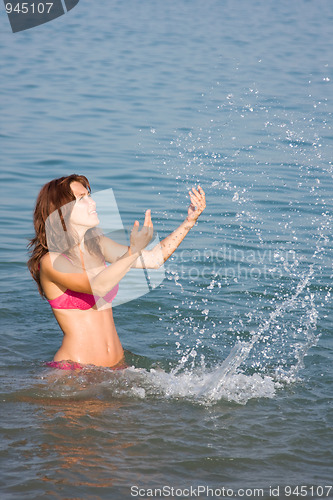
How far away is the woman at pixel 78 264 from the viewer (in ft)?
15.6

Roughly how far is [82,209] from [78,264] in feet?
1.33

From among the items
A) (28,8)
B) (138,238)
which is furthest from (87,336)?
(28,8)

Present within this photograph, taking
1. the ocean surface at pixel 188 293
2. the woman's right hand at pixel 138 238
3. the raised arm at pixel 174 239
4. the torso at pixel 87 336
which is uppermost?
the woman's right hand at pixel 138 238

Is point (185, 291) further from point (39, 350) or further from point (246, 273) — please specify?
point (39, 350)

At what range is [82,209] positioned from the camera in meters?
4.78

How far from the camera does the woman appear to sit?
474 centimetres

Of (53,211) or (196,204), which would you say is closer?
(53,211)

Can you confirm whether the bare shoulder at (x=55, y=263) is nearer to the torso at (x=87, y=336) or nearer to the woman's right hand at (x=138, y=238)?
the torso at (x=87, y=336)

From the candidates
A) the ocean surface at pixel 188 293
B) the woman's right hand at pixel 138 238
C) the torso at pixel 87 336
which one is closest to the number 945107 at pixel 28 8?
the ocean surface at pixel 188 293

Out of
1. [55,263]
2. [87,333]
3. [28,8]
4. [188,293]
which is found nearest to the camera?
[55,263]

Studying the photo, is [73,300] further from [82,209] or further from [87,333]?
[82,209]

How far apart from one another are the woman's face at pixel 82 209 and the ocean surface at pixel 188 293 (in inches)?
42.9

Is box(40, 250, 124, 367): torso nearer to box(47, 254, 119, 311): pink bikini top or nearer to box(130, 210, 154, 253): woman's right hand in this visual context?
box(47, 254, 119, 311): pink bikini top

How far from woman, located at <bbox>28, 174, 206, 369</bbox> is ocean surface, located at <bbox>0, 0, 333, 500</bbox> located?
0.21 m
